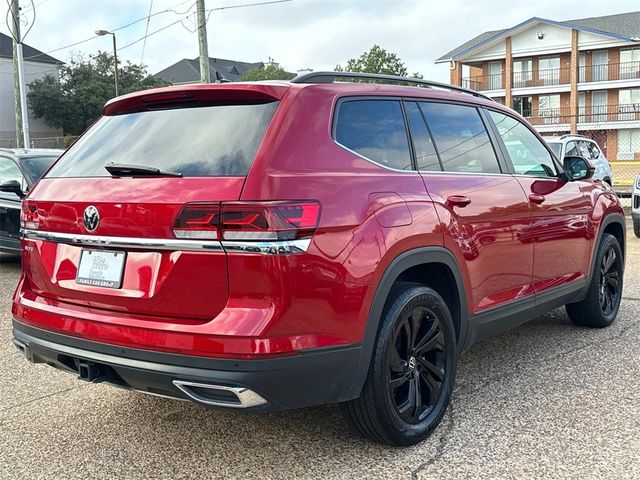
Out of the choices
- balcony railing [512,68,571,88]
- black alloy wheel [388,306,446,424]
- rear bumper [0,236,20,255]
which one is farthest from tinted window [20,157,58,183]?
balcony railing [512,68,571,88]

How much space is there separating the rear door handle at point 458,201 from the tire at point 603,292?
2.10 m

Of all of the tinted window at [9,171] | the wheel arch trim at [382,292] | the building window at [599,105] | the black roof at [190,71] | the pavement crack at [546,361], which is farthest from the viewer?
the black roof at [190,71]

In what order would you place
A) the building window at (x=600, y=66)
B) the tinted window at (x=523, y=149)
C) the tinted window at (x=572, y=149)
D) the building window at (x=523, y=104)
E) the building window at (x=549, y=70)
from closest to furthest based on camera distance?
the tinted window at (x=523, y=149) → the tinted window at (x=572, y=149) → the building window at (x=600, y=66) → the building window at (x=549, y=70) → the building window at (x=523, y=104)

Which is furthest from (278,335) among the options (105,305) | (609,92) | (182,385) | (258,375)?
(609,92)

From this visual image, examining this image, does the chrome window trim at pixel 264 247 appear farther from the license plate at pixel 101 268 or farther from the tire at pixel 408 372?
the tire at pixel 408 372

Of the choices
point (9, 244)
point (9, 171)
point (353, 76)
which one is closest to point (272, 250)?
point (353, 76)

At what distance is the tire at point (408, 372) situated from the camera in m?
3.04

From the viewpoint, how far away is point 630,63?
4512 cm

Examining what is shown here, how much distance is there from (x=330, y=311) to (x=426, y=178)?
103cm

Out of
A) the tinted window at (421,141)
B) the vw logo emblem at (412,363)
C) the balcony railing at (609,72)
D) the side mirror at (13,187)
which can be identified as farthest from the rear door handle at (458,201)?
the balcony railing at (609,72)

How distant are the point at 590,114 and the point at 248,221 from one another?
158 feet

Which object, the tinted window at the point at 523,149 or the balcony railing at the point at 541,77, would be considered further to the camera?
the balcony railing at the point at 541,77

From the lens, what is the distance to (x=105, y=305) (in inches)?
114

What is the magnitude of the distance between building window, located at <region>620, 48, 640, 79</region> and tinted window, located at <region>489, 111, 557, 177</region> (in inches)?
1797
